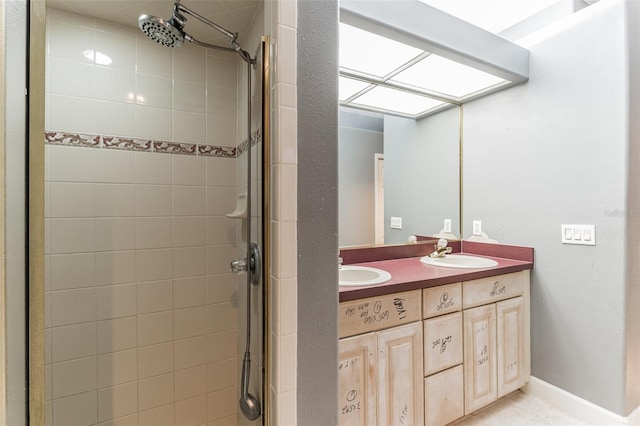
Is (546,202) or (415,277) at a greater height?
(546,202)

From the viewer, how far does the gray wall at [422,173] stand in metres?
1.96

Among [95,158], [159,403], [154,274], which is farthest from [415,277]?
[95,158]

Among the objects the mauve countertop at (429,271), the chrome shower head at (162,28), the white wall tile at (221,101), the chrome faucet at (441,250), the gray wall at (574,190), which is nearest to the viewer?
the chrome shower head at (162,28)

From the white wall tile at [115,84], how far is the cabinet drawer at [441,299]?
1.76 metres

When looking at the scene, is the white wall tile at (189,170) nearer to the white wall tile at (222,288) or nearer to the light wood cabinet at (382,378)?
the white wall tile at (222,288)

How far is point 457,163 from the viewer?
2203mm

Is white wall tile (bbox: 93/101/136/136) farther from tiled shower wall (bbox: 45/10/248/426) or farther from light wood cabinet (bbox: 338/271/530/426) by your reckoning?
light wood cabinet (bbox: 338/271/530/426)

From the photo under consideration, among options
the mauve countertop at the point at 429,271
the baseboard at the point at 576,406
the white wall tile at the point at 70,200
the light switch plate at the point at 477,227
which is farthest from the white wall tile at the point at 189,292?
the baseboard at the point at 576,406

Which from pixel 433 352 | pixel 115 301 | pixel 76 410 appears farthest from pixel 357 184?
pixel 76 410

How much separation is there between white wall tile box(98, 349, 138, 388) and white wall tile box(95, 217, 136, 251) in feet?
1.74

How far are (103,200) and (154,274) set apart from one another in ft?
1.44

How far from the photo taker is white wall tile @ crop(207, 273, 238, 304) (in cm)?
156

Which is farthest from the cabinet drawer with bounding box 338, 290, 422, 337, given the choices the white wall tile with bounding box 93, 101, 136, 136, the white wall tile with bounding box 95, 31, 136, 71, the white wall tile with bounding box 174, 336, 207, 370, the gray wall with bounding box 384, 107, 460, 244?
the white wall tile with bounding box 95, 31, 136, 71

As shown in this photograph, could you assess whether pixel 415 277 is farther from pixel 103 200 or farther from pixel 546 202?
pixel 103 200
